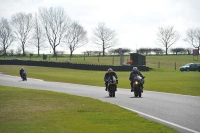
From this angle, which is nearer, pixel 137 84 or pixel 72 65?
pixel 137 84

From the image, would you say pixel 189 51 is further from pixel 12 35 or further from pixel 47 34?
pixel 12 35

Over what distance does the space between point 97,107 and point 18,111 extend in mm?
3044

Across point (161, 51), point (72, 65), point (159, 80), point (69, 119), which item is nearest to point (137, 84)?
point (69, 119)

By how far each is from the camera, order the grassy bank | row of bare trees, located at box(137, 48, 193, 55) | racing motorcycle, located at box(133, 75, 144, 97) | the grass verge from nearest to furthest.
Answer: the grassy bank
racing motorcycle, located at box(133, 75, 144, 97)
the grass verge
row of bare trees, located at box(137, 48, 193, 55)

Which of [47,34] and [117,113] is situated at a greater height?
[47,34]

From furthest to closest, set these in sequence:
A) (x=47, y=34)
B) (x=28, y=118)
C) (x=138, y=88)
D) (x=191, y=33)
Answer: (x=191, y=33) → (x=47, y=34) → (x=138, y=88) → (x=28, y=118)

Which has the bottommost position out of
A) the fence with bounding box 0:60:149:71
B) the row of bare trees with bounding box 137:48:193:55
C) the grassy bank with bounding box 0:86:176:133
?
the grassy bank with bounding box 0:86:176:133

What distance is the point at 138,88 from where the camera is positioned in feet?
70.6

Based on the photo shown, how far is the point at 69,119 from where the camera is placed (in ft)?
40.0

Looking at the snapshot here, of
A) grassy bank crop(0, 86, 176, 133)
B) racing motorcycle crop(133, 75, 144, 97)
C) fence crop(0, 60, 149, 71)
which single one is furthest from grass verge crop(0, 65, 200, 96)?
grassy bank crop(0, 86, 176, 133)

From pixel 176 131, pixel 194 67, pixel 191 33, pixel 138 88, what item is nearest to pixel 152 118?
pixel 176 131

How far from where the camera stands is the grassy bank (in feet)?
33.8

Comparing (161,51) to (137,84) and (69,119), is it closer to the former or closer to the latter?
(137,84)

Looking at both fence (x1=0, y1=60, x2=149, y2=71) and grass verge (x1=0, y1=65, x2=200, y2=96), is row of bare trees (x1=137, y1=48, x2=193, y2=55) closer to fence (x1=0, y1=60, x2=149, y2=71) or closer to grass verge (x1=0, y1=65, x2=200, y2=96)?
fence (x1=0, y1=60, x2=149, y2=71)
